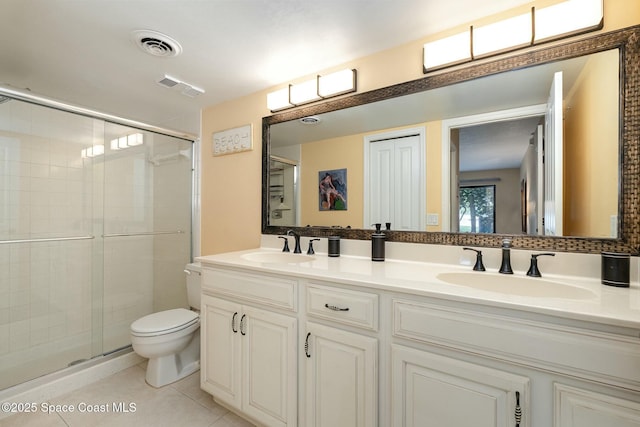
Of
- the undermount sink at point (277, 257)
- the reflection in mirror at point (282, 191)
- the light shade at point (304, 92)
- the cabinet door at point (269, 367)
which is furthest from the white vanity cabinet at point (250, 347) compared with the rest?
the light shade at point (304, 92)

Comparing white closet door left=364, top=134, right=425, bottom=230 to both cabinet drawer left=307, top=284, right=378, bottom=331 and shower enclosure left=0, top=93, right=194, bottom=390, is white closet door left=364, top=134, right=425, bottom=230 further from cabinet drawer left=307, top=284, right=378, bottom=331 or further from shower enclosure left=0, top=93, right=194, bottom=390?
shower enclosure left=0, top=93, right=194, bottom=390

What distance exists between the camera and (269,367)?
1407 mm

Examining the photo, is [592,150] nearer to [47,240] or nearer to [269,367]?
[269,367]

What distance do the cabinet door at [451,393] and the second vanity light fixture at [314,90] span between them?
4.86 ft

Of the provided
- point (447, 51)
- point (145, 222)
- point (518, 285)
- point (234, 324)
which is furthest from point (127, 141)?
point (518, 285)

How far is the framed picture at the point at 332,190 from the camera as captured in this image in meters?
1.80

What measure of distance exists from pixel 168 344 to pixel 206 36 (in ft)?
6.33

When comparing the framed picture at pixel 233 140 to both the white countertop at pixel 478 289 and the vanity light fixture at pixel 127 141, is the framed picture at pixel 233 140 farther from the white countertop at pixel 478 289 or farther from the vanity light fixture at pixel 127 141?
the white countertop at pixel 478 289

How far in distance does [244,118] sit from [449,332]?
2073 mm

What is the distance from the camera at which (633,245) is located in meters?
1.07

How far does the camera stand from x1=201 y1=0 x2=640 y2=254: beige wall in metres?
1.64

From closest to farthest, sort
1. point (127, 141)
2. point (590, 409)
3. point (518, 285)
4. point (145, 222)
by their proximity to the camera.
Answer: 1. point (590, 409)
2. point (518, 285)
3. point (127, 141)
4. point (145, 222)

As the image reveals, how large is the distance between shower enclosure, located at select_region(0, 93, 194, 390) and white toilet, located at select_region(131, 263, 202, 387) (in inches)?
23.4

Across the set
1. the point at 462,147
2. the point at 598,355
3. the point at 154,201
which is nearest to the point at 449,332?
the point at 598,355
